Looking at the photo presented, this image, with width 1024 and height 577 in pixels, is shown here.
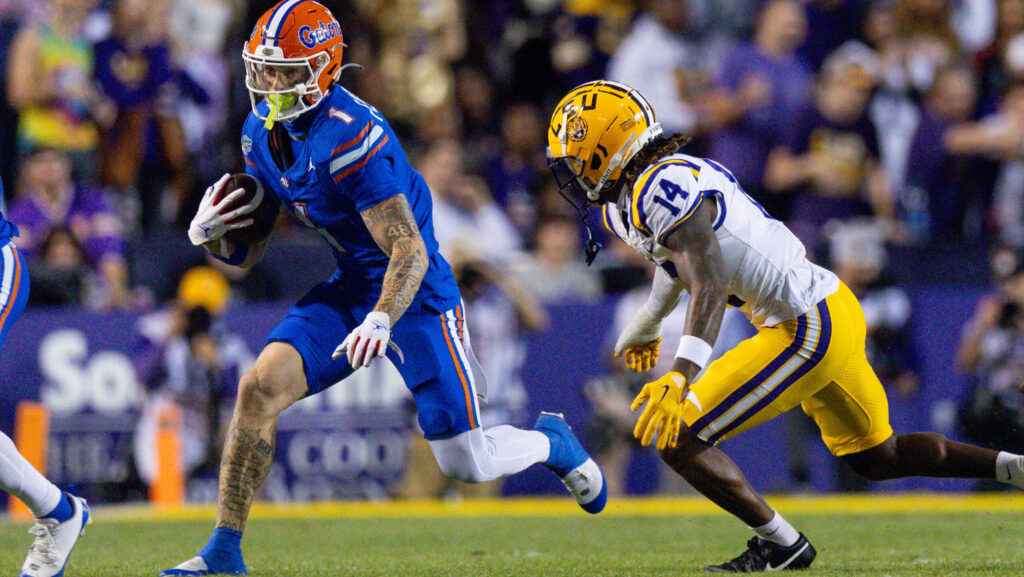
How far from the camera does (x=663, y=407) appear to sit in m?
4.18

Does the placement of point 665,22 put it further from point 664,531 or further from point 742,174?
point 664,531

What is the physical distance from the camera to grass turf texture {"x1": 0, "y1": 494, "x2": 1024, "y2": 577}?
5.07m

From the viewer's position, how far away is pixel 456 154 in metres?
9.62

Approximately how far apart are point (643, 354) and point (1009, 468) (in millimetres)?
1316

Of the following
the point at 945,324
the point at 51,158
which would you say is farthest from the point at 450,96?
the point at 945,324

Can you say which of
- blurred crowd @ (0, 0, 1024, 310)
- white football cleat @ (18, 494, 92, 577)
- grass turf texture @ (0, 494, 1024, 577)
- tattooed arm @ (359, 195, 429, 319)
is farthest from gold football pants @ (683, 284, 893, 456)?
blurred crowd @ (0, 0, 1024, 310)

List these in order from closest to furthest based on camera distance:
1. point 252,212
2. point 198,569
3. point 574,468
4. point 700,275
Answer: point 700,275, point 198,569, point 252,212, point 574,468

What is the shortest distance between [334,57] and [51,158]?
4.71 metres

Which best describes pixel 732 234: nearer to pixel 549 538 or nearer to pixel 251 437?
pixel 251 437

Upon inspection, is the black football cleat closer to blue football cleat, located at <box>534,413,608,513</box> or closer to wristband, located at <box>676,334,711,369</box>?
blue football cleat, located at <box>534,413,608,513</box>

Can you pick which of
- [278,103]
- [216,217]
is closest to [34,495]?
[216,217]

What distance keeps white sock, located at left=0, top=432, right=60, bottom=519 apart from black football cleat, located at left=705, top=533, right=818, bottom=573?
222cm

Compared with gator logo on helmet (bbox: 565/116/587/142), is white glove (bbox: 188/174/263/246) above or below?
below

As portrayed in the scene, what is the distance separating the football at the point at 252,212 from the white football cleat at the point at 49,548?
1166mm
